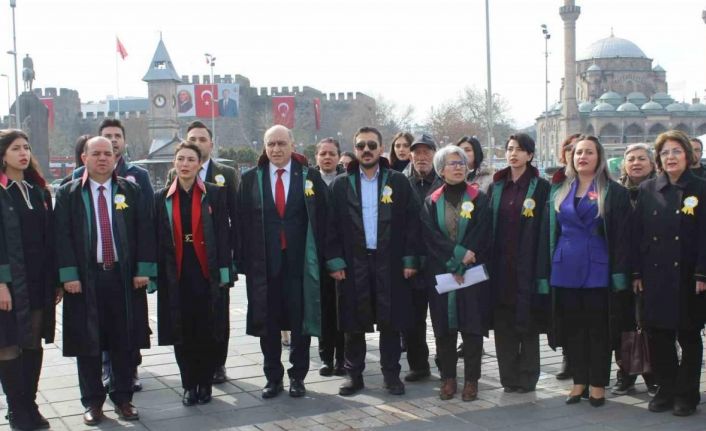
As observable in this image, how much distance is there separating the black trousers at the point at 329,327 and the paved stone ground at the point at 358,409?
23 centimetres

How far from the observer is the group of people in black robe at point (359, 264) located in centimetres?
620

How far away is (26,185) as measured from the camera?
245 inches

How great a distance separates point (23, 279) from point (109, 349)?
32.9 inches

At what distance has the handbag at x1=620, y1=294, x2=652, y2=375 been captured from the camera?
6.63 m

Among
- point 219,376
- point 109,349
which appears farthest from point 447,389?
point 109,349

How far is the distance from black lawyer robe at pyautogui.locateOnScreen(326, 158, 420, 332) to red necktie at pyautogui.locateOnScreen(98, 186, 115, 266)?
1.74 metres

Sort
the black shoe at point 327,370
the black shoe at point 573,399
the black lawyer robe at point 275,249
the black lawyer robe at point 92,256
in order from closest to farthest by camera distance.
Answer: the black lawyer robe at point 92,256
the black shoe at point 573,399
the black lawyer robe at point 275,249
the black shoe at point 327,370

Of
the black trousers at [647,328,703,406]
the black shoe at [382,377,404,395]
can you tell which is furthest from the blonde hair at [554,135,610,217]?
the black shoe at [382,377,404,395]

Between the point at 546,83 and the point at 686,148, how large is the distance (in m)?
46.1

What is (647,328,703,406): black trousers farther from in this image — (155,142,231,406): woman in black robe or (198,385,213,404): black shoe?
(198,385,213,404): black shoe

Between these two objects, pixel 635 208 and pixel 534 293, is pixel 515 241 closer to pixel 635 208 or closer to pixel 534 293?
pixel 534 293

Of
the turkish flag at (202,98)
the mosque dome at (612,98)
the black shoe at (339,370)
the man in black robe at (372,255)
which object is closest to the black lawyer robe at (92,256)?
the man in black robe at (372,255)

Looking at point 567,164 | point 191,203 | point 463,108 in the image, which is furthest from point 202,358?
point 463,108

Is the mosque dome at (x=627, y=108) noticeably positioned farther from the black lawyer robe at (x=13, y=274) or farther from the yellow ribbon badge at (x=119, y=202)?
the black lawyer robe at (x=13, y=274)
